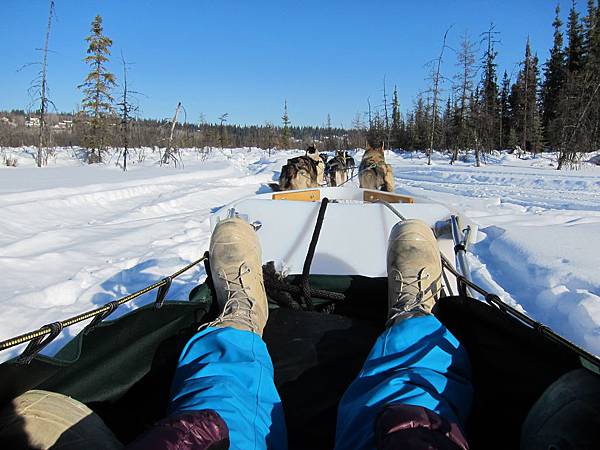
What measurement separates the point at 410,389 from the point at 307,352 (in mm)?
660

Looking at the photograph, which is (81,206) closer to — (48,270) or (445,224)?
(48,270)

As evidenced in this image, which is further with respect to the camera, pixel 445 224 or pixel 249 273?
pixel 445 224

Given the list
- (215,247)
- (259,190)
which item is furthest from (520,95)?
(215,247)

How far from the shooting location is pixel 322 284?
2.06 metres

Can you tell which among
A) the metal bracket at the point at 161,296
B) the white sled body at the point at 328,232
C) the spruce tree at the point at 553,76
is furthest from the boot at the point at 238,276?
the spruce tree at the point at 553,76

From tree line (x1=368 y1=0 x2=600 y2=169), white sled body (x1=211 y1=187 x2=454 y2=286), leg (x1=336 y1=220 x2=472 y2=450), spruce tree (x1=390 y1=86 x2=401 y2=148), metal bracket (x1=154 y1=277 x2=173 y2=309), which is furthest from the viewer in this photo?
spruce tree (x1=390 y1=86 x2=401 y2=148)

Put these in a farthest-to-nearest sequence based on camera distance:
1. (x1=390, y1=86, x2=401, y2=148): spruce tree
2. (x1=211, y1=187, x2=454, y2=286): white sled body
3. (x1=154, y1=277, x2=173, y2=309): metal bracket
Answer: (x1=390, y1=86, x2=401, y2=148): spruce tree, (x1=211, y1=187, x2=454, y2=286): white sled body, (x1=154, y1=277, x2=173, y2=309): metal bracket

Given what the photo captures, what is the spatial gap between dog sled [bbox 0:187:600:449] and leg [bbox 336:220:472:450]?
0.44 ft

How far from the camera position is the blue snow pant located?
111 centimetres

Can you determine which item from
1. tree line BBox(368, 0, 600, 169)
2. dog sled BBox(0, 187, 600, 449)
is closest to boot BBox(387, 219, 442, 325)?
dog sled BBox(0, 187, 600, 449)

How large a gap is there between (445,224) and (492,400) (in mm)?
1372

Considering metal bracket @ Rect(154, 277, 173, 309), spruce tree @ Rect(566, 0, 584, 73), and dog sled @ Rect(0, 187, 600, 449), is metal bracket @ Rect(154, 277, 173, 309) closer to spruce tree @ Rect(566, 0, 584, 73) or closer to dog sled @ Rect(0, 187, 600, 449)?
dog sled @ Rect(0, 187, 600, 449)

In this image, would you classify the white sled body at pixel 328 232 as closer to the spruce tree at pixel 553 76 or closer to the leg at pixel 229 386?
the leg at pixel 229 386

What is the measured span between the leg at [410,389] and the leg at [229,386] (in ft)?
0.76
